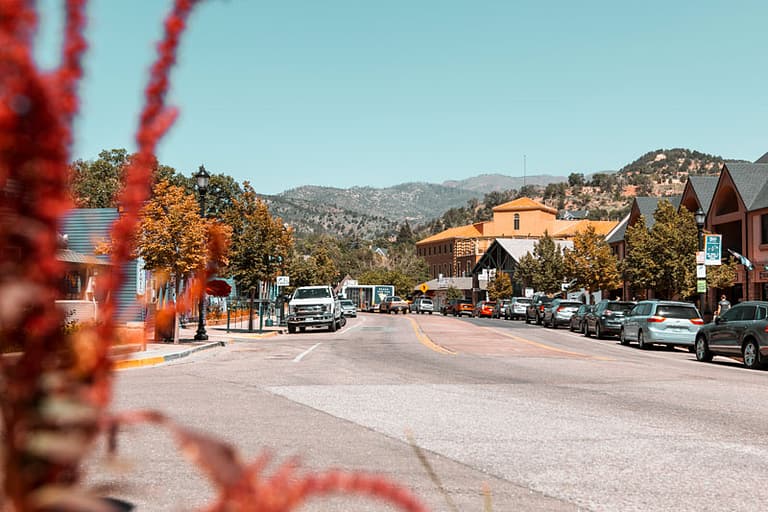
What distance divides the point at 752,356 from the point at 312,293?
24171 millimetres

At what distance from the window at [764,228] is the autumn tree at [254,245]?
83.6 ft

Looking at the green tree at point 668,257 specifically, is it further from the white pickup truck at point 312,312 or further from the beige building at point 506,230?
the beige building at point 506,230

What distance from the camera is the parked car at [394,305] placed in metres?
86.4

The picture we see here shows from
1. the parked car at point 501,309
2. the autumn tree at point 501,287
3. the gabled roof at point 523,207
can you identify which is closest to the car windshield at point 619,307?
the parked car at point 501,309

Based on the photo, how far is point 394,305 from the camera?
285ft

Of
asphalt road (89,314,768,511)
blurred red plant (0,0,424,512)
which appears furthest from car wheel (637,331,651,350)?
blurred red plant (0,0,424,512)

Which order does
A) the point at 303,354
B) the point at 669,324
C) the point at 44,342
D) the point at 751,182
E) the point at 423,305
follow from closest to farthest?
the point at 44,342, the point at 303,354, the point at 669,324, the point at 751,182, the point at 423,305

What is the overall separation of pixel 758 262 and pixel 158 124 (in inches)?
1836

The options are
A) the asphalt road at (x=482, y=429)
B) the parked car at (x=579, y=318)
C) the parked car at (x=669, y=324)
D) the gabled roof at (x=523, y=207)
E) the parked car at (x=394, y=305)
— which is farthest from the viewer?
the gabled roof at (x=523, y=207)

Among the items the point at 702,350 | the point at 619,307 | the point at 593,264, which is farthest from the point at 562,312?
the point at 702,350

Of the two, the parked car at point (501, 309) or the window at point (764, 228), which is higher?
the window at point (764, 228)

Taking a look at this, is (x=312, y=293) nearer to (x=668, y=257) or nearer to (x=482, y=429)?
(x=668, y=257)

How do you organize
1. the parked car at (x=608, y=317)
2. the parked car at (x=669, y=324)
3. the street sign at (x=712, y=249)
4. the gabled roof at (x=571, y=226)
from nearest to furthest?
the parked car at (x=669, y=324) < the street sign at (x=712, y=249) < the parked car at (x=608, y=317) < the gabled roof at (x=571, y=226)

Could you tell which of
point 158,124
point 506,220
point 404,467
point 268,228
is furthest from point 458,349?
point 506,220
